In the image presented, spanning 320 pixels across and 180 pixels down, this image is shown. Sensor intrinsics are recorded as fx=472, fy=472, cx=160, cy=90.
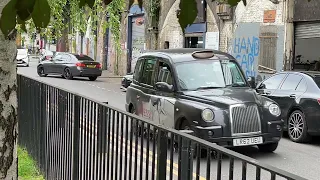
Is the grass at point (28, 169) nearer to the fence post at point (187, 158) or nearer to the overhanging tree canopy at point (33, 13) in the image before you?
the fence post at point (187, 158)

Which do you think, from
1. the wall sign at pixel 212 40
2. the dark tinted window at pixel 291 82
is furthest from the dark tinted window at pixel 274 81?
the wall sign at pixel 212 40

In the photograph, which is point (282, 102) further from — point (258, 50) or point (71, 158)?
point (258, 50)

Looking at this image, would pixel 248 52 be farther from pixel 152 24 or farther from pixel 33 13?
pixel 33 13

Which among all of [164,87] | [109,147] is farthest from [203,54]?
[109,147]

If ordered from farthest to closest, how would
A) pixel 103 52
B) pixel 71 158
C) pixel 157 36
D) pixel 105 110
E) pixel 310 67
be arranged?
pixel 103 52, pixel 157 36, pixel 310 67, pixel 71 158, pixel 105 110

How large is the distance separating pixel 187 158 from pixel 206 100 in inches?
228

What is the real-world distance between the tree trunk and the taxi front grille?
517 cm

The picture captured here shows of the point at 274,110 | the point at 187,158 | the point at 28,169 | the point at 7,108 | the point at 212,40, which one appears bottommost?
the point at 28,169

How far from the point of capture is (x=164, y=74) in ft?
31.8

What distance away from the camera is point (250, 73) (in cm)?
2048

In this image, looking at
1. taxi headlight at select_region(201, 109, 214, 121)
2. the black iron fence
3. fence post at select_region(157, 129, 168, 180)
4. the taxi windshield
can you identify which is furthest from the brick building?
fence post at select_region(157, 129, 168, 180)

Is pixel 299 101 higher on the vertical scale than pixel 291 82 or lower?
lower

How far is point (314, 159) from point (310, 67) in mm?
9581

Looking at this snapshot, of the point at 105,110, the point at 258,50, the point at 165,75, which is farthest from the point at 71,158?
the point at 258,50
